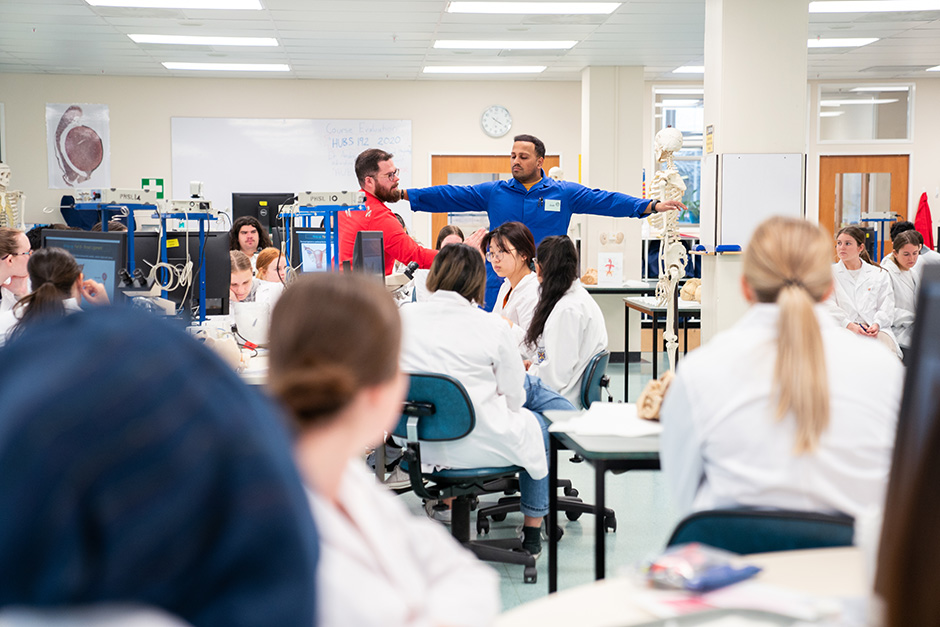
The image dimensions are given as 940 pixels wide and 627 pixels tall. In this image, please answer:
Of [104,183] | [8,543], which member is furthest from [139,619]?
[104,183]

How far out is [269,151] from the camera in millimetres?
9828

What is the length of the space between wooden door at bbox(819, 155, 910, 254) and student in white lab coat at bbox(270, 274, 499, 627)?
10707 millimetres

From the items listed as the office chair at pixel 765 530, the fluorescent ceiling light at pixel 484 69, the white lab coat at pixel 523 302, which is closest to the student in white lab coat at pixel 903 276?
the white lab coat at pixel 523 302

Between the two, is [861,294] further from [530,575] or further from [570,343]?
[530,575]

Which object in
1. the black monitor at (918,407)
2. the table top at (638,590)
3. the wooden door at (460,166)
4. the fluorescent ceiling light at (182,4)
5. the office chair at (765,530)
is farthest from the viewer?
the wooden door at (460,166)

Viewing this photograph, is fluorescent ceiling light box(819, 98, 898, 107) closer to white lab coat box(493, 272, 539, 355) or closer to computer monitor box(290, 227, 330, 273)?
white lab coat box(493, 272, 539, 355)

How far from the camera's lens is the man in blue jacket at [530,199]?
15.5ft

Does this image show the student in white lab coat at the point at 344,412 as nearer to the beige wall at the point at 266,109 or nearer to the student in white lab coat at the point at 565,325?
the student in white lab coat at the point at 565,325

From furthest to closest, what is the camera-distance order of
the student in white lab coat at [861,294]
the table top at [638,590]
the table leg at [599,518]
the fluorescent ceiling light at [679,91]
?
1. the fluorescent ceiling light at [679,91]
2. the student in white lab coat at [861,294]
3. the table leg at [599,518]
4. the table top at [638,590]

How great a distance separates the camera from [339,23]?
23.1 feet

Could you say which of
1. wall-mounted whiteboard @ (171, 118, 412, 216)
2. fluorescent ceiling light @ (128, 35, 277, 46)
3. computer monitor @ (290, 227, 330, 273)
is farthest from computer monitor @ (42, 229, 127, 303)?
wall-mounted whiteboard @ (171, 118, 412, 216)

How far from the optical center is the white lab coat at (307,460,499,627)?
2.78 ft

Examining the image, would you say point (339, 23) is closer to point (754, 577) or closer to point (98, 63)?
point (98, 63)

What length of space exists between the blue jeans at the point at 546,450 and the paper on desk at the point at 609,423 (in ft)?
2.42
